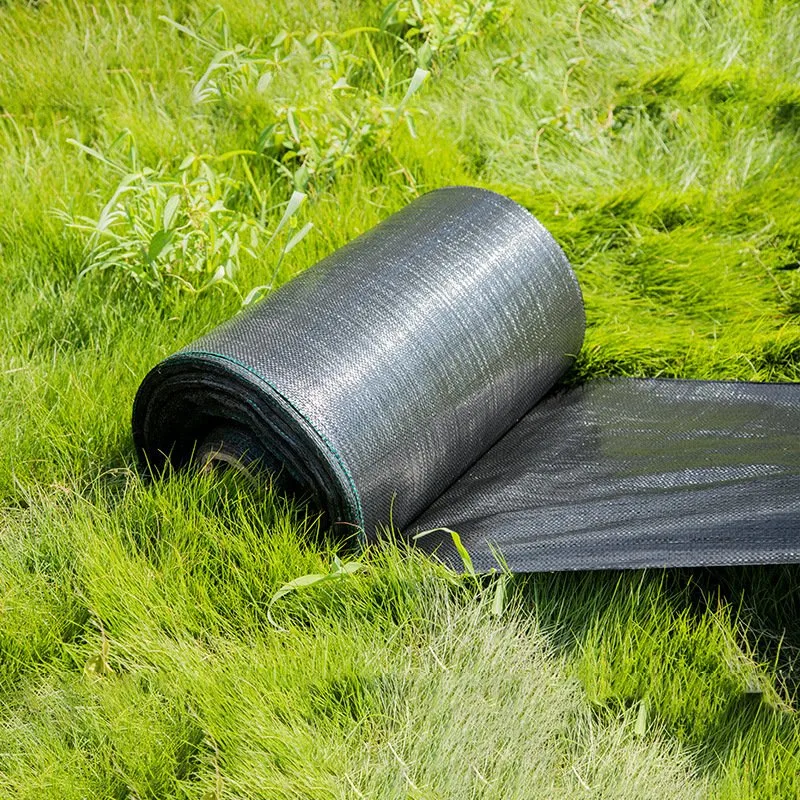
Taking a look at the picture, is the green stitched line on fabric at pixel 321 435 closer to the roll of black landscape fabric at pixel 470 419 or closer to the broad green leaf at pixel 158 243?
the roll of black landscape fabric at pixel 470 419

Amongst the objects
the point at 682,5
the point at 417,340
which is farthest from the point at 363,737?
the point at 682,5

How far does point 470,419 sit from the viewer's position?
8.89ft

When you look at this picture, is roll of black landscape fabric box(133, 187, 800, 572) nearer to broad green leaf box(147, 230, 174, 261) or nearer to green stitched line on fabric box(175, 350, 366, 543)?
green stitched line on fabric box(175, 350, 366, 543)

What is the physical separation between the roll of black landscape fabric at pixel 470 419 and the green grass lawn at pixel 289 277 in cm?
13

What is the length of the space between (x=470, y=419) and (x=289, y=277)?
3.36 feet

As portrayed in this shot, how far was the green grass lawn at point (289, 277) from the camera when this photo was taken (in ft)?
6.98

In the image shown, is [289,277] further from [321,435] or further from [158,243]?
[321,435]

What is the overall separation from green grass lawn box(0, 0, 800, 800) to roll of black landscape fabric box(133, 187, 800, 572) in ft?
0.44

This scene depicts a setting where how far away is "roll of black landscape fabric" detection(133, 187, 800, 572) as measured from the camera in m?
2.40

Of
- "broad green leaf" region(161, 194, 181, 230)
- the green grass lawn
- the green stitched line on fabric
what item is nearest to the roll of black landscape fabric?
the green stitched line on fabric

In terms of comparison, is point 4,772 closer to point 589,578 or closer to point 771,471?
point 589,578

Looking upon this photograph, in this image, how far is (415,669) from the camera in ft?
7.33

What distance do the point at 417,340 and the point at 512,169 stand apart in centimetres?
170

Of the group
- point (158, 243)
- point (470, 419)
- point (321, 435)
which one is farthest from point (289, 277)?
point (321, 435)
